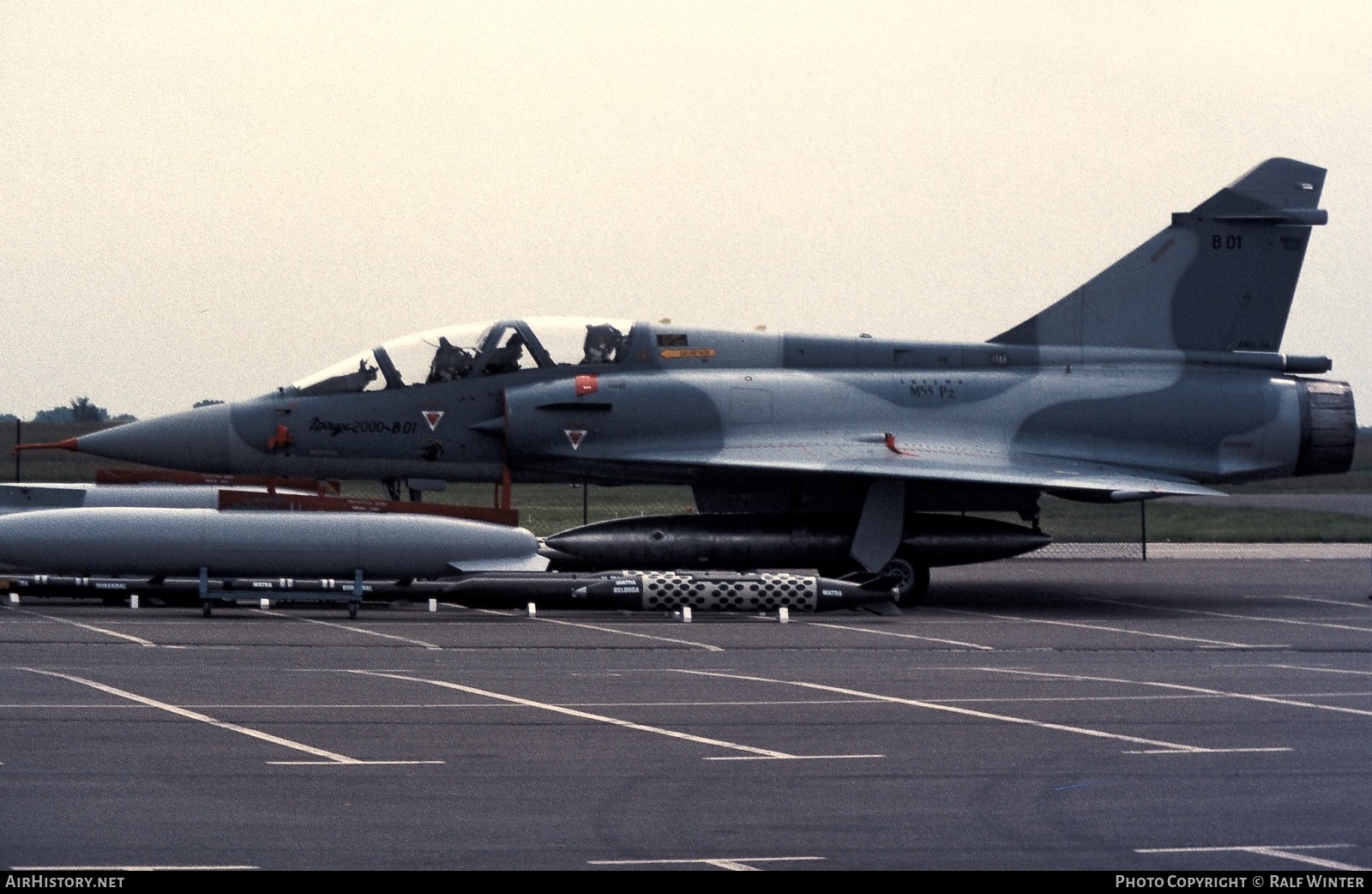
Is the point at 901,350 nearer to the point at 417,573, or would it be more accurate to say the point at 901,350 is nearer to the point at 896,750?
the point at 417,573

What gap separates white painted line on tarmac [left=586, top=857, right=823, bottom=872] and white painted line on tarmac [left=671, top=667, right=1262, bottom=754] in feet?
11.5

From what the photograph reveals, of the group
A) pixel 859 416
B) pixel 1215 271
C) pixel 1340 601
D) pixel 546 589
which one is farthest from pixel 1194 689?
pixel 1215 271

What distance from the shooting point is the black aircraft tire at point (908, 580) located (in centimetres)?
1870

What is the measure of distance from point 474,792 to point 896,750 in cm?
272

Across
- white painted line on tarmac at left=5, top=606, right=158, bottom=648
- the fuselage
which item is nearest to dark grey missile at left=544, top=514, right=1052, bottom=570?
the fuselage

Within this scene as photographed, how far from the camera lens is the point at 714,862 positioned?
7.02 meters

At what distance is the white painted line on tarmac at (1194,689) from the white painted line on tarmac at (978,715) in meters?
1.80

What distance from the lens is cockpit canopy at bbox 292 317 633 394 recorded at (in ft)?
62.1

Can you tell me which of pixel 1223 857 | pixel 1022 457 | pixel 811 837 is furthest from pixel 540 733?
pixel 1022 457

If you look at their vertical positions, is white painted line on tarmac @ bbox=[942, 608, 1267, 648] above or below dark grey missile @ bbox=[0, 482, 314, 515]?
below

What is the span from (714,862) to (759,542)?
11588 mm

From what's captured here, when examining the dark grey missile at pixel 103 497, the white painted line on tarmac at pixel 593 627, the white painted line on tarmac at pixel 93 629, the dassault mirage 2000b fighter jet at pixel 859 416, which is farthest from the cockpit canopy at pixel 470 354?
the white painted line on tarmac at pixel 93 629

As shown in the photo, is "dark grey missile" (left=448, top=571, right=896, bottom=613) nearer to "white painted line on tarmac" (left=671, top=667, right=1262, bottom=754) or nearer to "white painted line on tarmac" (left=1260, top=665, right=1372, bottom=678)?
"white painted line on tarmac" (left=671, top=667, right=1262, bottom=754)

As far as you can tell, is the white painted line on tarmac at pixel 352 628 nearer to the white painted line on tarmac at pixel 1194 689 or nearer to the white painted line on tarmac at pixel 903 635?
the white painted line on tarmac at pixel 903 635
